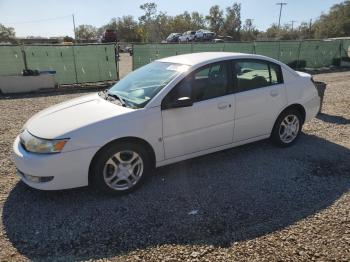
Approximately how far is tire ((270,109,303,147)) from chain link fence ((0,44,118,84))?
9182 millimetres

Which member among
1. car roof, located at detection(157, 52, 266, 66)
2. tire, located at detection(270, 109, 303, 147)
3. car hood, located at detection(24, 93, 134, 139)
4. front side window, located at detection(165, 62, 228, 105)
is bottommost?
tire, located at detection(270, 109, 303, 147)

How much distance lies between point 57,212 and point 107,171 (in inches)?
27.2

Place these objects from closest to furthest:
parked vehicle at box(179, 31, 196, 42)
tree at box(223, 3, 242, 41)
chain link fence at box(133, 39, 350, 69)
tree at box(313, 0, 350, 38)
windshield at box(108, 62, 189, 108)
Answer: windshield at box(108, 62, 189, 108) < chain link fence at box(133, 39, 350, 69) < parked vehicle at box(179, 31, 196, 42) < tree at box(313, 0, 350, 38) < tree at box(223, 3, 242, 41)

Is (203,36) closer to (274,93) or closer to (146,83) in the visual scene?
(274,93)

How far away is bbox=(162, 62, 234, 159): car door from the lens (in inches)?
157

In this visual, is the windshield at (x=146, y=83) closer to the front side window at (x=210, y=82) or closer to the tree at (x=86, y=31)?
the front side window at (x=210, y=82)

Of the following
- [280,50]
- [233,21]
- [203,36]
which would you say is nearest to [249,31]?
[233,21]

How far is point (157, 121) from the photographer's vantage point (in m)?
3.87

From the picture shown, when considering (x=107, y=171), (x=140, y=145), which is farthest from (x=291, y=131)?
(x=107, y=171)

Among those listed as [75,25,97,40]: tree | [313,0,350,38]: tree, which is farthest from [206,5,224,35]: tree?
[75,25,97,40]: tree

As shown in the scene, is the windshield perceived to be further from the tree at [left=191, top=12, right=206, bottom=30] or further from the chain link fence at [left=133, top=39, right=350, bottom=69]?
the tree at [left=191, top=12, right=206, bottom=30]

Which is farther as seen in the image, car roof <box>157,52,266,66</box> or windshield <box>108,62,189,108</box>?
car roof <box>157,52,266,66</box>

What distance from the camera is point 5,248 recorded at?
2973 millimetres

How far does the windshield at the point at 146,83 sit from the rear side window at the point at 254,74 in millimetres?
834
